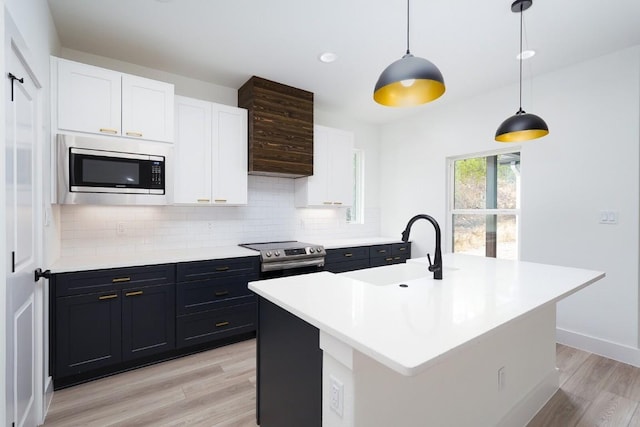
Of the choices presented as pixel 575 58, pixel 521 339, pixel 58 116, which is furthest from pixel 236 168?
pixel 575 58

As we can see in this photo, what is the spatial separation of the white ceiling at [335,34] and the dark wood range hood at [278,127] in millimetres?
179

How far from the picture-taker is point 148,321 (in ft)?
8.29

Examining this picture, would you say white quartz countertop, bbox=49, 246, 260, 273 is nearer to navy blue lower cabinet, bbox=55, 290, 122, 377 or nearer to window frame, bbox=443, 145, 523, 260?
navy blue lower cabinet, bbox=55, 290, 122, 377

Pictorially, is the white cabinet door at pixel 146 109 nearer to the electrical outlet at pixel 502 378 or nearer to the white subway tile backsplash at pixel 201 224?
the white subway tile backsplash at pixel 201 224

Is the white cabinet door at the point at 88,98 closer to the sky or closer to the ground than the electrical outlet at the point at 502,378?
closer to the sky

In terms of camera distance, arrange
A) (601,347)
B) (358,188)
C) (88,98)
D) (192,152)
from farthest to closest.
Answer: (358,188), (192,152), (601,347), (88,98)

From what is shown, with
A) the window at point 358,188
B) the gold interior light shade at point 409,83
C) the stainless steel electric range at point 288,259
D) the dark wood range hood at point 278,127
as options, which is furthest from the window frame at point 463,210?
the gold interior light shade at point 409,83

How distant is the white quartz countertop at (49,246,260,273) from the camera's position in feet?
7.47

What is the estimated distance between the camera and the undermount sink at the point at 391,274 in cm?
205

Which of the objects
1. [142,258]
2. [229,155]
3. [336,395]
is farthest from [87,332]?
[336,395]

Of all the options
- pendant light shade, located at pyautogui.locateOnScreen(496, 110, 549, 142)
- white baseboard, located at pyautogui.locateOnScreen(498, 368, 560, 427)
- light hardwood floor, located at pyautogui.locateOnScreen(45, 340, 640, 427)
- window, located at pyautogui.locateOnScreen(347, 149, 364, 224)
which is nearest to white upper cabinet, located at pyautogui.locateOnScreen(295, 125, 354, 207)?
window, located at pyautogui.locateOnScreen(347, 149, 364, 224)

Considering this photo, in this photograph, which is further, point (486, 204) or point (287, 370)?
point (486, 204)

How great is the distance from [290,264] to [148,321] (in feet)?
4.45

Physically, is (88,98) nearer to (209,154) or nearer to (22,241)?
(209,154)
